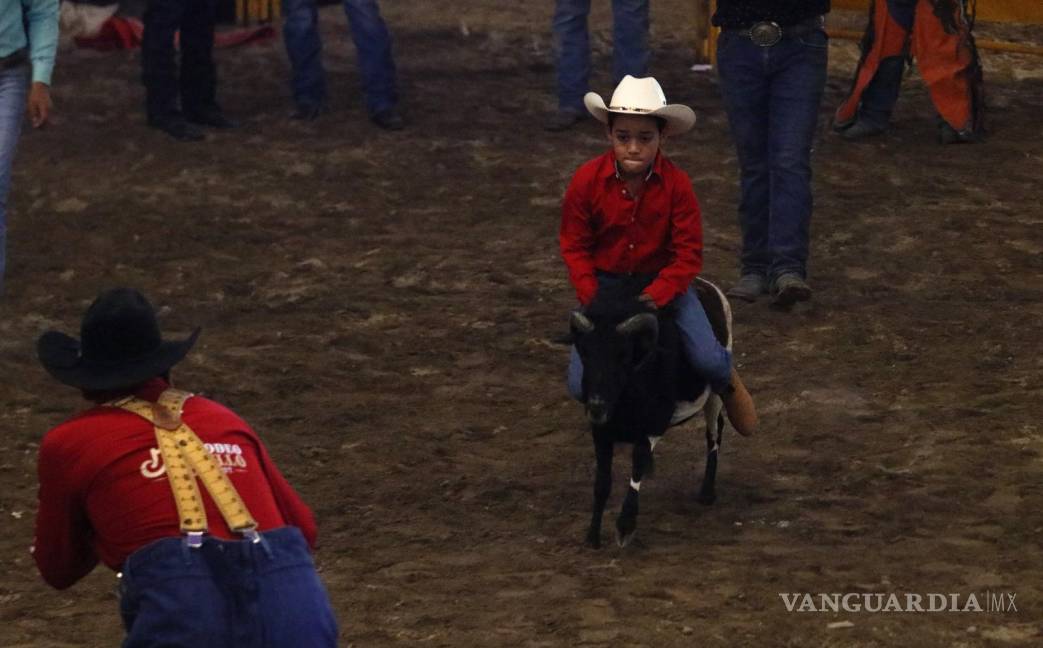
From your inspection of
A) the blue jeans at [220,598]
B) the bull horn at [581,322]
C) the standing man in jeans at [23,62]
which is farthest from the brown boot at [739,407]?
the standing man in jeans at [23,62]

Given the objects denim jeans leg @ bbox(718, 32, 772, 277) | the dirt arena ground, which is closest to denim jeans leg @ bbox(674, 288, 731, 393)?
the dirt arena ground

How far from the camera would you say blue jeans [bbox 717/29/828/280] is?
29.8 ft

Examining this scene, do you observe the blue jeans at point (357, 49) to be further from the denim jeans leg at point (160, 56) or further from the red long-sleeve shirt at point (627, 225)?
the red long-sleeve shirt at point (627, 225)

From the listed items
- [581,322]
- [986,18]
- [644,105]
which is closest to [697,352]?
[581,322]

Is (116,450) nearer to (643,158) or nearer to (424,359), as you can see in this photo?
(643,158)

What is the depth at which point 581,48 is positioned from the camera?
40.8 feet

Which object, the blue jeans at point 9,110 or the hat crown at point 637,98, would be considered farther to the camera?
the blue jeans at point 9,110

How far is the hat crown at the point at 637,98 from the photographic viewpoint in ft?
21.9

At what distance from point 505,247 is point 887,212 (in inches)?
90.5

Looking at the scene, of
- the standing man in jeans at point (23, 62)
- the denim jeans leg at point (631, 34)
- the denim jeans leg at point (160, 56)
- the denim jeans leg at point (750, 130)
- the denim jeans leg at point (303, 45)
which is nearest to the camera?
the standing man in jeans at point (23, 62)

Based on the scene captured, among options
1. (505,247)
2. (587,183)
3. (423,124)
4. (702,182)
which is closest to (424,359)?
(505,247)

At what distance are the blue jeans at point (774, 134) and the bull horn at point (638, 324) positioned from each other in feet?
10.1

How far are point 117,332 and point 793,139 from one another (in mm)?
5391

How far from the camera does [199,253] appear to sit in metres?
10.6
